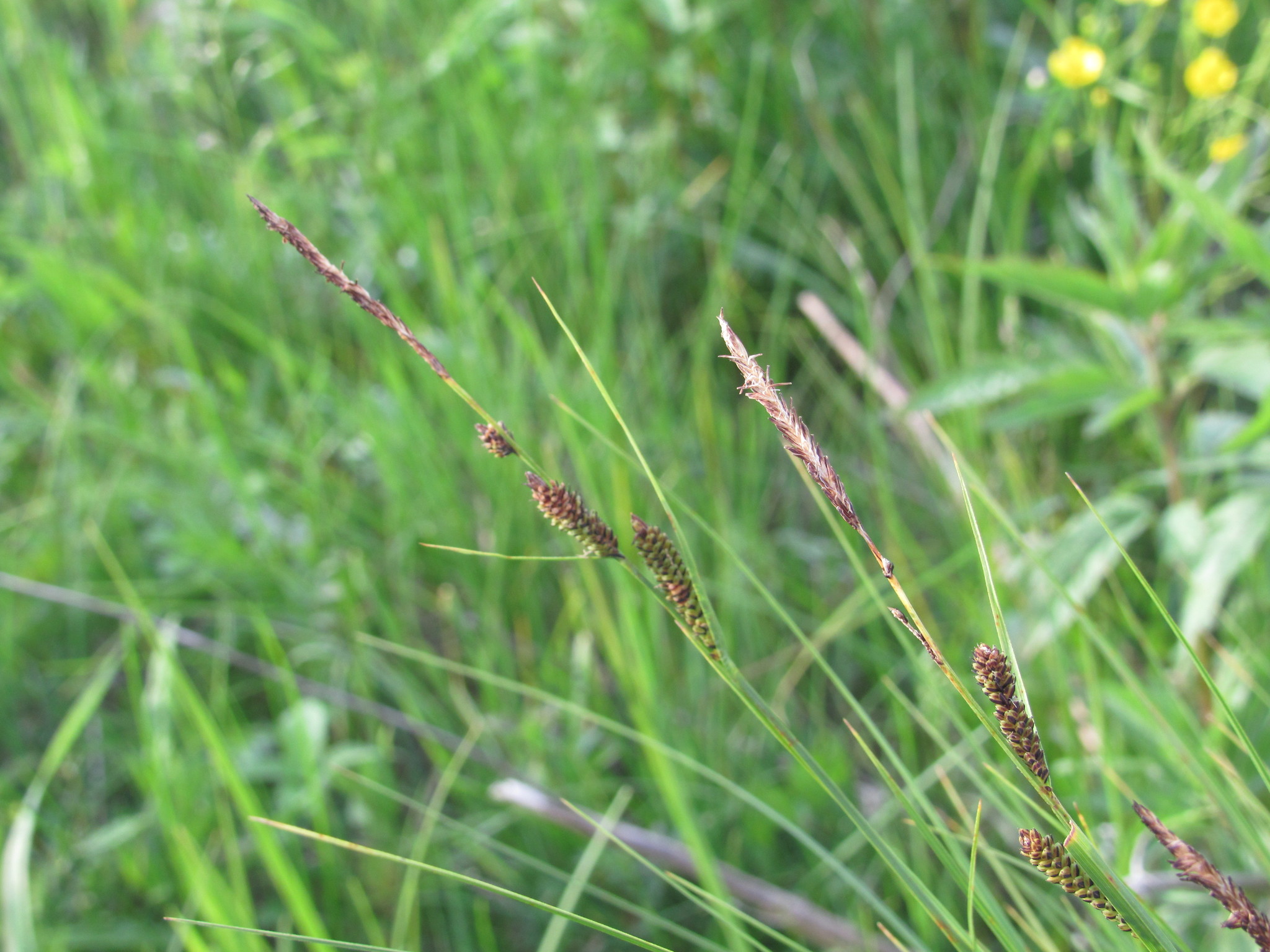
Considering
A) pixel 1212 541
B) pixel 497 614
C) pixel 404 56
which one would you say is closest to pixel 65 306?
pixel 404 56

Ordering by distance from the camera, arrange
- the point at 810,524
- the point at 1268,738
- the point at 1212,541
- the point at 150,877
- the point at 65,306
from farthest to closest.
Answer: the point at 65,306 → the point at 810,524 → the point at 150,877 → the point at 1212,541 → the point at 1268,738

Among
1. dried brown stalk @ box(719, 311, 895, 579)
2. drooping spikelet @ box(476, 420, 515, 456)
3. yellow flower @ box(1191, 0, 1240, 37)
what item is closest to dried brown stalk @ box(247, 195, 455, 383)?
drooping spikelet @ box(476, 420, 515, 456)

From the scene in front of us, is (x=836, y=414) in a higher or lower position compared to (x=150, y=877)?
higher

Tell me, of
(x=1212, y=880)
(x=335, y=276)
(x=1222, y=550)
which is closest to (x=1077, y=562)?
(x=1222, y=550)

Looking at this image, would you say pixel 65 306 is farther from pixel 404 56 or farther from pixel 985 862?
pixel 985 862

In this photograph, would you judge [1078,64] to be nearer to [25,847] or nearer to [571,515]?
[571,515]

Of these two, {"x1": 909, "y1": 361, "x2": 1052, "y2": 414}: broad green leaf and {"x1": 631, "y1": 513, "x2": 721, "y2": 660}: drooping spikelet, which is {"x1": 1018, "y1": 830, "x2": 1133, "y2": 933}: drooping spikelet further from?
{"x1": 909, "y1": 361, "x2": 1052, "y2": 414}: broad green leaf
